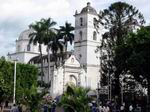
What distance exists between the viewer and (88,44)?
10488 centimetres

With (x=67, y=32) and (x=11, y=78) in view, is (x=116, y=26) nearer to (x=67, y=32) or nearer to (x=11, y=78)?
(x=11, y=78)

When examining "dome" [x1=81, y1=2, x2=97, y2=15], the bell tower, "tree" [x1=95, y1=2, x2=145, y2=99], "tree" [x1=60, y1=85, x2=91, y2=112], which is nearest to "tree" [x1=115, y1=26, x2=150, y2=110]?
"tree" [x1=95, y1=2, x2=145, y2=99]

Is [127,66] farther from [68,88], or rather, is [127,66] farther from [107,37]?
[68,88]

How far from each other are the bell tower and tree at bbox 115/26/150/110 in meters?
44.5

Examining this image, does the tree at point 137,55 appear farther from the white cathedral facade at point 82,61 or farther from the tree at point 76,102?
the white cathedral facade at point 82,61

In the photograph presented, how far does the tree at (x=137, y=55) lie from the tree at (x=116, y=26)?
572 cm

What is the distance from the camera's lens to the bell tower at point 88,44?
10450 cm

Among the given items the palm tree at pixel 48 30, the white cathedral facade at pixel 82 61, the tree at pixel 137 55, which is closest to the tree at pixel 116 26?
the tree at pixel 137 55

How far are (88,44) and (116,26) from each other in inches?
1548

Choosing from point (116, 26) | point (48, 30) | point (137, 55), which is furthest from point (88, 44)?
point (137, 55)

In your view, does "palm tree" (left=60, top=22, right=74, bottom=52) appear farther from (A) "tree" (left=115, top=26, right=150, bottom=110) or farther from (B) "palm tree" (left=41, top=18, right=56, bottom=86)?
(A) "tree" (left=115, top=26, right=150, bottom=110)

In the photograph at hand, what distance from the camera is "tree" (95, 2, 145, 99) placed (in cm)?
6512

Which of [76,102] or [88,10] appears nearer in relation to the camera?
[76,102]

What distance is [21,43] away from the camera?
13488 cm
